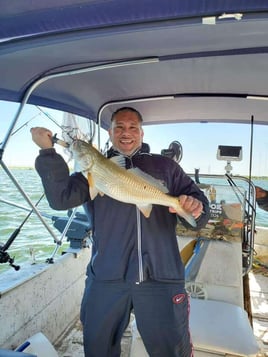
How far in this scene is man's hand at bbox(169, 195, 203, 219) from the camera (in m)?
1.59

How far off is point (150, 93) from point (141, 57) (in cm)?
94

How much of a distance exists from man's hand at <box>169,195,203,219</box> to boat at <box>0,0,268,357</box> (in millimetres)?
795

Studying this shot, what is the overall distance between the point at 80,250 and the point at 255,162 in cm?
234

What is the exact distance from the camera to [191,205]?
1.61 meters

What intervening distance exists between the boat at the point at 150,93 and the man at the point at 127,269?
0.30m

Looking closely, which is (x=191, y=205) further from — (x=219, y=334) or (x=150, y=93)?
(x=150, y=93)

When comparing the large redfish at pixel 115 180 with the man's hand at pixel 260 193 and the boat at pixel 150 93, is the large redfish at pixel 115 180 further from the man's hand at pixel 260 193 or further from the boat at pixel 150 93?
the man's hand at pixel 260 193

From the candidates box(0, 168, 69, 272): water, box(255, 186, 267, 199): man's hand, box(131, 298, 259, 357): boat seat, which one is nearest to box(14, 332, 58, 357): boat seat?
box(131, 298, 259, 357): boat seat

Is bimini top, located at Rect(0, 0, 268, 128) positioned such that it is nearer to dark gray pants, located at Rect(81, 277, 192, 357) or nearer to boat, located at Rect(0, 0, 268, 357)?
boat, located at Rect(0, 0, 268, 357)

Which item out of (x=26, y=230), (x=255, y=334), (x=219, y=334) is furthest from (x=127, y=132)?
(x=26, y=230)

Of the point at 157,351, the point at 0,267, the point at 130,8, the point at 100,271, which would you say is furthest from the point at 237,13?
the point at 0,267

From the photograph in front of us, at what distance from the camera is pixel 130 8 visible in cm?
106

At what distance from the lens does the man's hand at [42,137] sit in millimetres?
1648

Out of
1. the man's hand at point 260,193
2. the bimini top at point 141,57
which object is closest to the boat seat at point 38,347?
the bimini top at point 141,57
